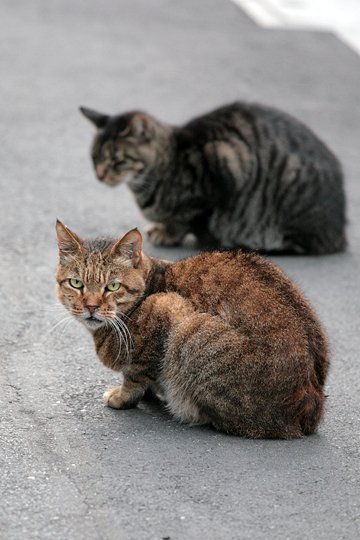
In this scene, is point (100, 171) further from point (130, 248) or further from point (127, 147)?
point (130, 248)

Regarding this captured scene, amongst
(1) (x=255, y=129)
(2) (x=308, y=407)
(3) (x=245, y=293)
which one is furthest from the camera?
(1) (x=255, y=129)

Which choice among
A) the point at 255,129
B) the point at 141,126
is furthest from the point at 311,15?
the point at 141,126

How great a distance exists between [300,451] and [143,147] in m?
3.57

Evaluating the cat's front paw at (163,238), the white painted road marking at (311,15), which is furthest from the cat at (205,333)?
the white painted road marking at (311,15)

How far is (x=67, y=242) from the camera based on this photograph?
5355 mm

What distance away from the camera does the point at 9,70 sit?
1178 centimetres

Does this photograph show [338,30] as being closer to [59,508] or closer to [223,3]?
[223,3]

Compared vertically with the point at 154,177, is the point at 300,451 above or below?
below

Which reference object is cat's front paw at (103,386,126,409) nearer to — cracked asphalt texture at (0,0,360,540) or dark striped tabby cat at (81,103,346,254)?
cracked asphalt texture at (0,0,360,540)

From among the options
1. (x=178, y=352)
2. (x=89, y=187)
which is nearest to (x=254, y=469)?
(x=178, y=352)

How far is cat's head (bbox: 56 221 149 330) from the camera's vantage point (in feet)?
17.1

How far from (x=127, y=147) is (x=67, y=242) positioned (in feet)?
9.06

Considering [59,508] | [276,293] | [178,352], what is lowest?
[59,508]

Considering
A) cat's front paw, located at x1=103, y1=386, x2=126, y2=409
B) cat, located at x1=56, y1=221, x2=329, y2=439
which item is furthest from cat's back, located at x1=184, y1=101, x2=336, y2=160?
cat's front paw, located at x1=103, y1=386, x2=126, y2=409
